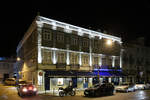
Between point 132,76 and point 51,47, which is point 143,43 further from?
point 51,47

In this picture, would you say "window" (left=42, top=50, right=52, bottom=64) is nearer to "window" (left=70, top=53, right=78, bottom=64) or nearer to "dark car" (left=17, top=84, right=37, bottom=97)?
"window" (left=70, top=53, right=78, bottom=64)

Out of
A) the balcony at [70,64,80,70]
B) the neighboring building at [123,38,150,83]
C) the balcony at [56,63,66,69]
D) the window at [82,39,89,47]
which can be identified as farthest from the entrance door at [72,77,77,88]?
the neighboring building at [123,38,150,83]

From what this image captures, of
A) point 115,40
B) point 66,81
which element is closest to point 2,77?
point 66,81

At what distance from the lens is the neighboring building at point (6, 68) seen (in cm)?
5338

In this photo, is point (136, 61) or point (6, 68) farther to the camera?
point (6, 68)

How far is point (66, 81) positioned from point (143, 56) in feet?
81.3

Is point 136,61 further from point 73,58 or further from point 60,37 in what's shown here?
point 60,37

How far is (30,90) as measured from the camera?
859 inches

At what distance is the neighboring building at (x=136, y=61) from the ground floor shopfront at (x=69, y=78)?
625 cm

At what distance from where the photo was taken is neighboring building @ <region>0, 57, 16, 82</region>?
53375mm

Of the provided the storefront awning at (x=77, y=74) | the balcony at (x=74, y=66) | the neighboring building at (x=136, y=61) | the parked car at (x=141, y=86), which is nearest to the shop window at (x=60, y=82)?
the storefront awning at (x=77, y=74)

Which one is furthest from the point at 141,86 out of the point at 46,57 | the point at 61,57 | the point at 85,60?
Answer: the point at 46,57

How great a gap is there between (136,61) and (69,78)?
69.2 feet

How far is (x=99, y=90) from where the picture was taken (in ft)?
73.1
